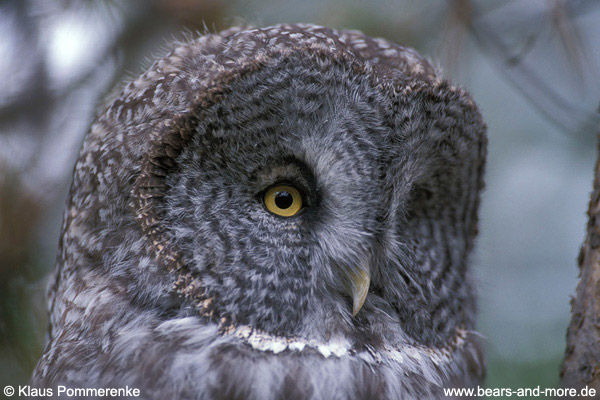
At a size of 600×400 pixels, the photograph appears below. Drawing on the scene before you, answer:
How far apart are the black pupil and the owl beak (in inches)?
12.1

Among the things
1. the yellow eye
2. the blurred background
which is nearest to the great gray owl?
the yellow eye

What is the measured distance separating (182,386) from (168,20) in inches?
75.3

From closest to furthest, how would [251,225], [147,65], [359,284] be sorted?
[251,225], [359,284], [147,65]

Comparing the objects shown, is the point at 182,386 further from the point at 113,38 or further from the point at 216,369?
the point at 113,38

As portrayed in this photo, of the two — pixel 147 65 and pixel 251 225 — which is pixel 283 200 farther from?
pixel 147 65

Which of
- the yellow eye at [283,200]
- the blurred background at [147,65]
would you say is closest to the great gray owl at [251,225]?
the yellow eye at [283,200]

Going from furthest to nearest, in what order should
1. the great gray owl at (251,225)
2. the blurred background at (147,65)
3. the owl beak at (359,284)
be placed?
the blurred background at (147,65)
the owl beak at (359,284)
the great gray owl at (251,225)

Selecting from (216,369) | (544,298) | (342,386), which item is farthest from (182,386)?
(544,298)

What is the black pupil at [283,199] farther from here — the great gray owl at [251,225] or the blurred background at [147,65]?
the blurred background at [147,65]

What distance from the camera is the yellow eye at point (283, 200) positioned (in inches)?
71.5

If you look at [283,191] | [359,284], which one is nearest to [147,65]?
[283,191]

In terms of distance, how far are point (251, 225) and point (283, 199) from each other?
0.41ft

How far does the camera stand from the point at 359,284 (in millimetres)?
1946

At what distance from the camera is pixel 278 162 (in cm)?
185
